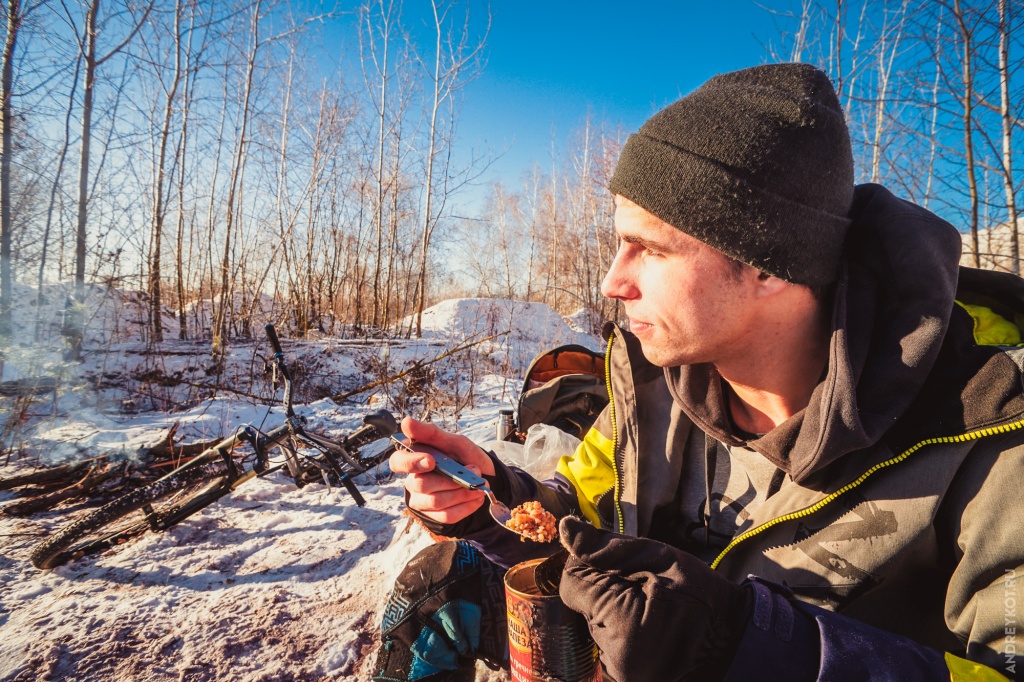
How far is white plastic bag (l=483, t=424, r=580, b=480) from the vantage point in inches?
110

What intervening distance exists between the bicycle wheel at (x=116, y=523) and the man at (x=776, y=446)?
200 cm

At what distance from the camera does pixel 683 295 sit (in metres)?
1.37

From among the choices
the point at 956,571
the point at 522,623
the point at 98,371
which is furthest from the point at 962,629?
the point at 98,371

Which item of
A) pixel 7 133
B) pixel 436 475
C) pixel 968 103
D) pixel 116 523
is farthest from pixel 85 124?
pixel 968 103

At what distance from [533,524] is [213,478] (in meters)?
2.75

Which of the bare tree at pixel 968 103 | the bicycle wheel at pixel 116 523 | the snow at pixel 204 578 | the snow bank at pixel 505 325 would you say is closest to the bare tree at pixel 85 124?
A: the snow at pixel 204 578

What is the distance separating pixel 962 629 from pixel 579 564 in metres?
0.86

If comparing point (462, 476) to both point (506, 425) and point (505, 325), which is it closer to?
point (506, 425)

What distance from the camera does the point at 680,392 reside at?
1556 mm

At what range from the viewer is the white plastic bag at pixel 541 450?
2.81m

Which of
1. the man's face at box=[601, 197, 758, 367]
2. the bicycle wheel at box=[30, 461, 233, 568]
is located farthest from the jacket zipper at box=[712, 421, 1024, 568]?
the bicycle wheel at box=[30, 461, 233, 568]

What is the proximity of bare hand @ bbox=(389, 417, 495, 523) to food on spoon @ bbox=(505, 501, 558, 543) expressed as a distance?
0.79 ft

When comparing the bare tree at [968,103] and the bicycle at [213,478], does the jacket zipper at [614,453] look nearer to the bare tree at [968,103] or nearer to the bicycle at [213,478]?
the bicycle at [213,478]

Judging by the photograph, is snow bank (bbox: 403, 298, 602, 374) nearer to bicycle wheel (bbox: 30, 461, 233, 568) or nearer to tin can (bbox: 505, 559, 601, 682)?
bicycle wheel (bbox: 30, 461, 233, 568)
